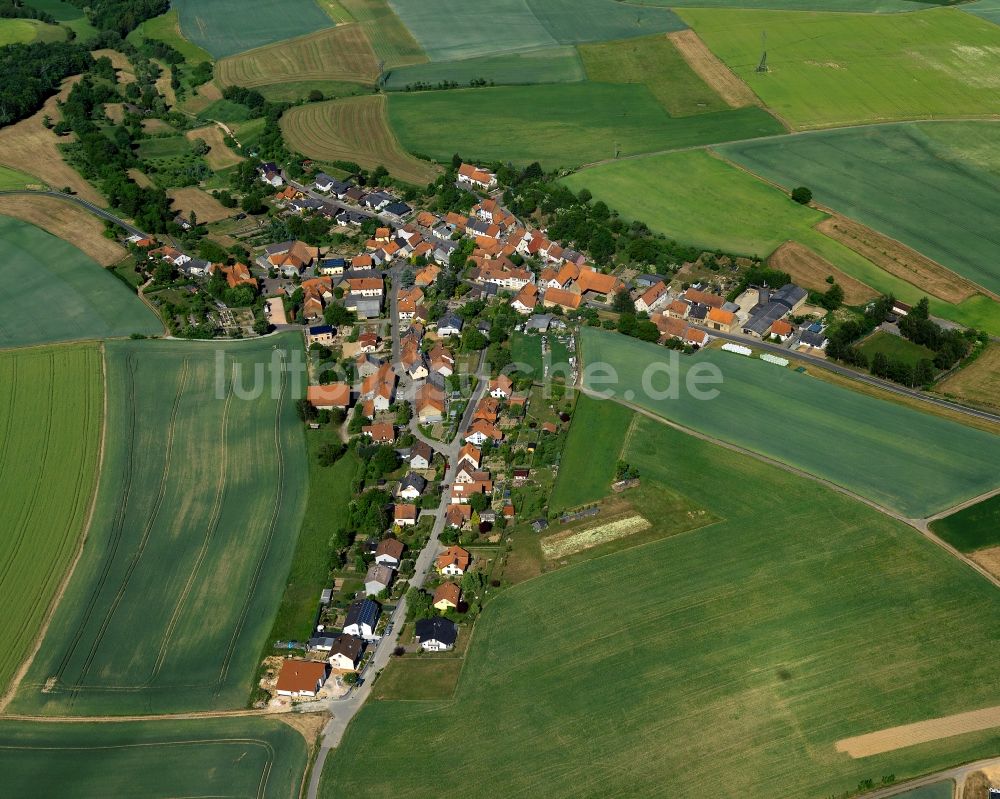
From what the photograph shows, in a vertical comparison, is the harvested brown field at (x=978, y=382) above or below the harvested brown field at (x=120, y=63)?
above

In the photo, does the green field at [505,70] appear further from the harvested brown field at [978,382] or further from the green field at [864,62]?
the harvested brown field at [978,382]

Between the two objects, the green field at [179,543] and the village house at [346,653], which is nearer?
the village house at [346,653]

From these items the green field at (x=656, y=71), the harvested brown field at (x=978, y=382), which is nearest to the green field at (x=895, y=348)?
the harvested brown field at (x=978, y=382)

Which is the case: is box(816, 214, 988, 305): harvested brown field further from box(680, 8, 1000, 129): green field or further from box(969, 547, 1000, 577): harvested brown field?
box(969, 547, 1000, 577): harvested brown field

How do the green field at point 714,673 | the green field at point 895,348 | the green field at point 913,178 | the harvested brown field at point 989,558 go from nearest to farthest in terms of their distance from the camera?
the green field at point 714,673
the harvested brown field at point 989,558
the green field at point 895,348
the green field at point 913,178

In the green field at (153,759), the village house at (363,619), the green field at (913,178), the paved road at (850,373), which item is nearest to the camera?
the green field at (153,759)
